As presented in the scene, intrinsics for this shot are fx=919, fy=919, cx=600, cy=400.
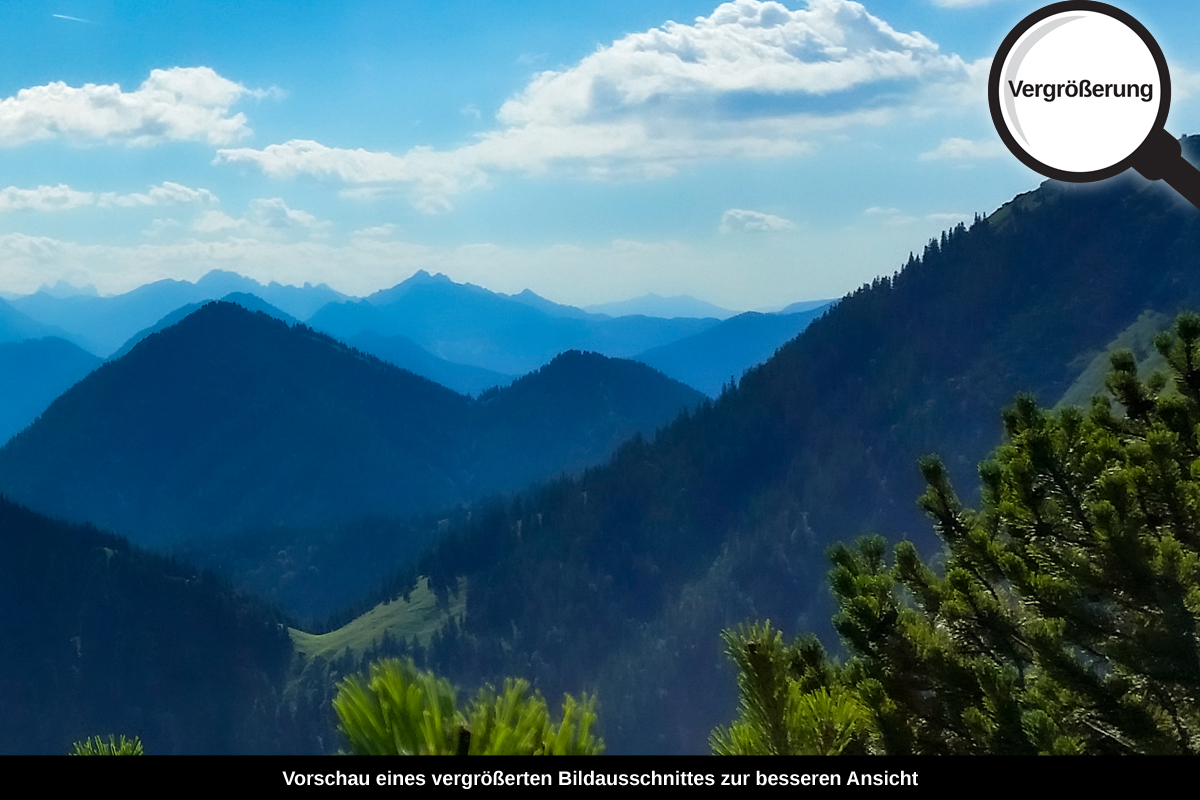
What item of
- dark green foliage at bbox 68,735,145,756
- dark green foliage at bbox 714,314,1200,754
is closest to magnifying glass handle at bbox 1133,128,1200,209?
dark green foliage at bbox 714,314,1200,754

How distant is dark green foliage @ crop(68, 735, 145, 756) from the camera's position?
3617 mm

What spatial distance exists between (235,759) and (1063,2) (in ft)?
18.1

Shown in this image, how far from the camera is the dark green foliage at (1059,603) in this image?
730cm

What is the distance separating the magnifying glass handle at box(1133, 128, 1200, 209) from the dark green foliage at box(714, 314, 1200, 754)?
11.0 feet

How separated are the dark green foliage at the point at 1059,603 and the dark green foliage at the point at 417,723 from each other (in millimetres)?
3827

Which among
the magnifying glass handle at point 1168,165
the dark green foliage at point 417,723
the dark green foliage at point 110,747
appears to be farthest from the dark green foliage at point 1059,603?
the dark green foliage at point 110,747

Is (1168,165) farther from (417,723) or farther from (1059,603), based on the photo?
(1059,603)

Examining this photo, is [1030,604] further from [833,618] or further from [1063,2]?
[1063,2]

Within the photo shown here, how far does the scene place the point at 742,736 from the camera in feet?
14.6

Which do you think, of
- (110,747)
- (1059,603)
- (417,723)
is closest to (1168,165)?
(417,723)

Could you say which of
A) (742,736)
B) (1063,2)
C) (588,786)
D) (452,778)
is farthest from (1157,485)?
(452,778)

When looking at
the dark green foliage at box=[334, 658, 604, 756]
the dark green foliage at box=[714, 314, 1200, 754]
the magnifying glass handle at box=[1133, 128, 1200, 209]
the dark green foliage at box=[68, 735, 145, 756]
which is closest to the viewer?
the dark green foliage at box=[334, 658, 604, 756]

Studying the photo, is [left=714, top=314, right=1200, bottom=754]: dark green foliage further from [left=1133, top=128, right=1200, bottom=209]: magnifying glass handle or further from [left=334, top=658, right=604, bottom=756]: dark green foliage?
[left=334, top=658, right=604, bottom=756]: dark green foliage

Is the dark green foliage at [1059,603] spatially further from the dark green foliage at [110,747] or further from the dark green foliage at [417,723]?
the dark green foliage at [110,747]
